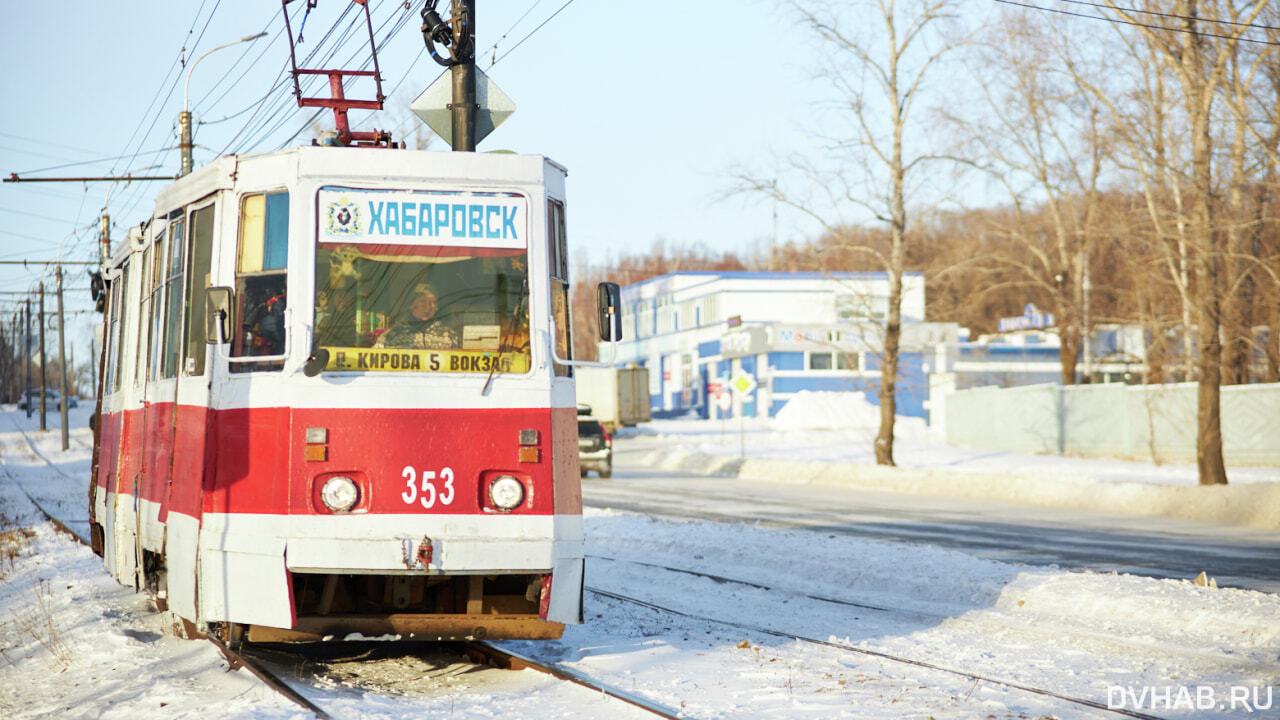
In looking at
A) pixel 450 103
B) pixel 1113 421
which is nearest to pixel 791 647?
pixel 450 103

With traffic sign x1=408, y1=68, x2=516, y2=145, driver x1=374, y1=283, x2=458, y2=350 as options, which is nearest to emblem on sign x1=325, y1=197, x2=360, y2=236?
driver x1=374, y1=283, x2=458, y2=350

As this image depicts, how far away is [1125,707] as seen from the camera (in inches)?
289

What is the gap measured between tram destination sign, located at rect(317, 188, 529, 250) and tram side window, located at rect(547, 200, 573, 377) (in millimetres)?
232

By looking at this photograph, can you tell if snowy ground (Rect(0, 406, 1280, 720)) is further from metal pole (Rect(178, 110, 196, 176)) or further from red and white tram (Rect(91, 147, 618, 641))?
metal pole (Rect(178, 110, 196, 176))

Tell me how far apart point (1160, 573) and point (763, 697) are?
27.8ft

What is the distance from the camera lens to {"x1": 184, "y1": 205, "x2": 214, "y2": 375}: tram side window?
8.13 m

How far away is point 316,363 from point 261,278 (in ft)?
2.16

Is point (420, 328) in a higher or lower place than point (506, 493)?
higher

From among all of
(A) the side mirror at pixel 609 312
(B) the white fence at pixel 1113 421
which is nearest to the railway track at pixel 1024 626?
(A) the side mirror at pixel 609 312

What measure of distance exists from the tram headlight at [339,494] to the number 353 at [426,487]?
0.28 m

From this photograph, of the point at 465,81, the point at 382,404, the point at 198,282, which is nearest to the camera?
the point at 382,404

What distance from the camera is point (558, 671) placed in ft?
26.6

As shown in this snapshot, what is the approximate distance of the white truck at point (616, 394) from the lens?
178 ft

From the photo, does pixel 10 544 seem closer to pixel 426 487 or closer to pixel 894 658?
pixel 426 487
